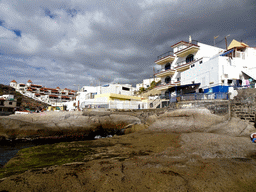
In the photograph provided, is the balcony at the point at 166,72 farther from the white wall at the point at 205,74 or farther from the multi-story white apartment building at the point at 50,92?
the multi-story white apartment building at the point at 50,92

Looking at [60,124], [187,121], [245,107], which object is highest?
[245,107]

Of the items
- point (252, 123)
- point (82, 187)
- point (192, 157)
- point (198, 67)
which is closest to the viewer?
point (82, 187)

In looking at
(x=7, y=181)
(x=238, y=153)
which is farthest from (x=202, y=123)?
(x=7, y=181)

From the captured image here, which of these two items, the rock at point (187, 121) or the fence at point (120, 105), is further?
the fence at point (120, 105)

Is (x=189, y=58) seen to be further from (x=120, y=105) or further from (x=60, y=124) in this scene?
(x=60, y=124)

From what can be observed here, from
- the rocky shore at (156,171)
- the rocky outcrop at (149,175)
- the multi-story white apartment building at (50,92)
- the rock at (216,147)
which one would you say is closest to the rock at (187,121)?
the rock at (216,147)

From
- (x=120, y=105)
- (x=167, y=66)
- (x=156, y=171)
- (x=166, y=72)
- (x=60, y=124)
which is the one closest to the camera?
(x=156, y=171)

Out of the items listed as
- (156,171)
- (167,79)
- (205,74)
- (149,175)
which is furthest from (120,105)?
(149,175)

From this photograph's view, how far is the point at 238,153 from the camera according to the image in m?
6.37

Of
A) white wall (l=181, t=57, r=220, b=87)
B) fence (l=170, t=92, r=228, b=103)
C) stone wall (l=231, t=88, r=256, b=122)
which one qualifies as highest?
white wall (l=181, t=57, r=220, b=87)

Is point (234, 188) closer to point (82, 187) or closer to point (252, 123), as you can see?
point (82, 187)

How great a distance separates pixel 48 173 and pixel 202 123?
39.6ft

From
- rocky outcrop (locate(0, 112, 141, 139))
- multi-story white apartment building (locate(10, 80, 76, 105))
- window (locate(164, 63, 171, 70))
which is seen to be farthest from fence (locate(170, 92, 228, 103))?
multi-story white apartment building (locate(10, 80, 76, 105))

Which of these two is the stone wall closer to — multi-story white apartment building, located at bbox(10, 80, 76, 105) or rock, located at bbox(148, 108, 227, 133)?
rock, located at bbox(148, 108, 227, 133)
